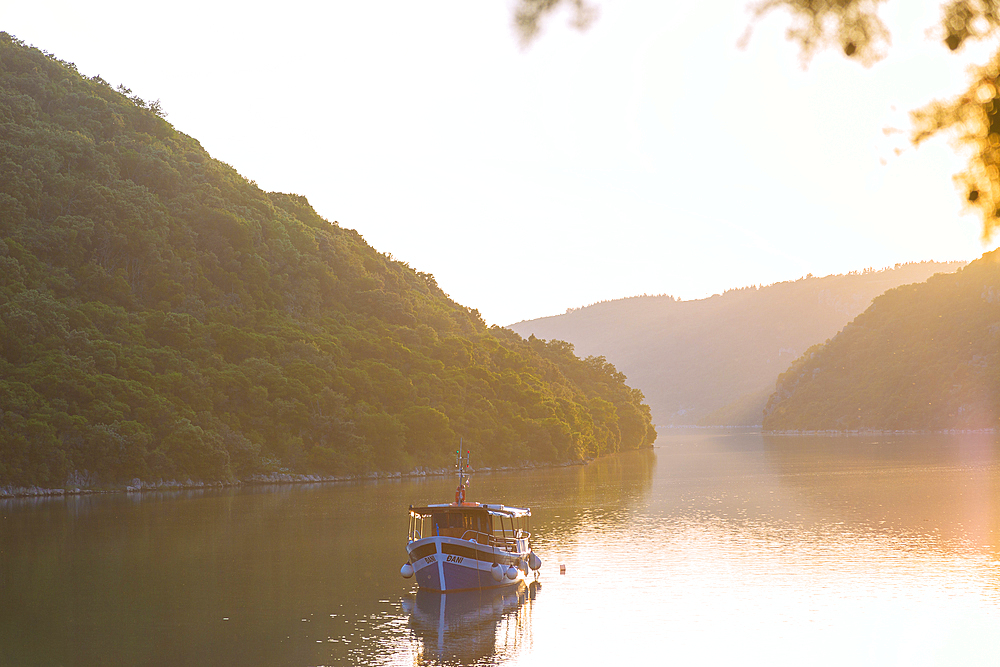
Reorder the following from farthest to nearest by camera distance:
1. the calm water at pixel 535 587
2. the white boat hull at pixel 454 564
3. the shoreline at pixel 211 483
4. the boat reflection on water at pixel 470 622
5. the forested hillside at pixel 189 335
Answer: the forested hillside at pixel 189 335 → the shoreline at pixel 211 483 → the white boat hull at pixel 454 564 → the calm water at pixel 535 587 → the boat reflection on water at pixel 470 622

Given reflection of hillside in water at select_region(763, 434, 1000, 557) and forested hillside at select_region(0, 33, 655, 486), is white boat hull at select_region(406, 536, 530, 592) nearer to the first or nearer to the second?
reflection of hillside in water at select_region(763, 434, 1000, 557)

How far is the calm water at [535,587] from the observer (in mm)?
37156

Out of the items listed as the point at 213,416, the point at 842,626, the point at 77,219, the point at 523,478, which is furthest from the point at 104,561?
the point at 77,219

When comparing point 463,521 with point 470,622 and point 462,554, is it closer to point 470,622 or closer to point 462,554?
point 462,554

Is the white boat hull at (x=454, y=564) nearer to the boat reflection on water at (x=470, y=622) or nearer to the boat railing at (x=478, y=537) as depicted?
the boat reflection on water at (x=470, y=622)

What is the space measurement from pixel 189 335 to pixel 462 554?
86.9m

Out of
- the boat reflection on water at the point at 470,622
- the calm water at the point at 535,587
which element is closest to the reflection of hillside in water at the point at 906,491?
the calm water at the point at 535,587

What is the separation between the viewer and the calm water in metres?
37.2

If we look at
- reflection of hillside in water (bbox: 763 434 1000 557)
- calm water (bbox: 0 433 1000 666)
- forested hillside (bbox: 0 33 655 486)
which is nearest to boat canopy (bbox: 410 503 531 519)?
calm water (bbox: 0 433 1000 666)

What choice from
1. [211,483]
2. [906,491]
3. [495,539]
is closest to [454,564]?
[495,539]

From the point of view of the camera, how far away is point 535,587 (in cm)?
5034

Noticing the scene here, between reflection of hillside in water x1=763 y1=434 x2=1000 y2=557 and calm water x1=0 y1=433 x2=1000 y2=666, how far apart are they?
609 millimetres

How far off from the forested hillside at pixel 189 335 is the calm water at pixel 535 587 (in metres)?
12.3

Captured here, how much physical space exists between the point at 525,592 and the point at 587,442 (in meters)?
130
